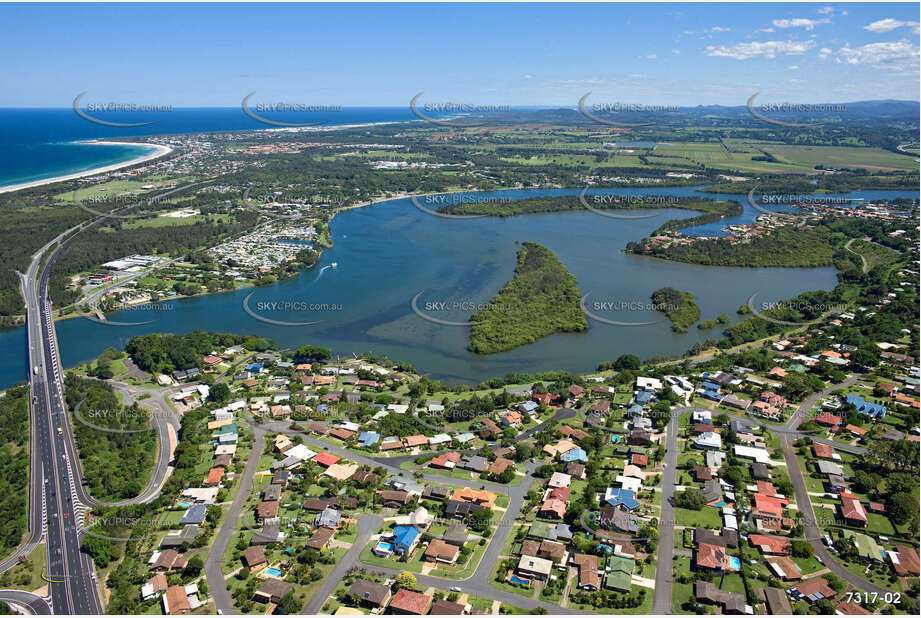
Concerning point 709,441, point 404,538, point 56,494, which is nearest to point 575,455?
point 709,441

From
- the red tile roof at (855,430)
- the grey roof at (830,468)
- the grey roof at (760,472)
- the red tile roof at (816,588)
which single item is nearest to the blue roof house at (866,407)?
the red tile roof at (855,430)

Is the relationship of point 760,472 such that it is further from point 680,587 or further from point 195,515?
point 195,515

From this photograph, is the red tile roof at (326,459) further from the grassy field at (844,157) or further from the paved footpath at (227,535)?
the grassy field at (844,157)

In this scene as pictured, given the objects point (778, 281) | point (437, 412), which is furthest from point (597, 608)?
point (778, 281)

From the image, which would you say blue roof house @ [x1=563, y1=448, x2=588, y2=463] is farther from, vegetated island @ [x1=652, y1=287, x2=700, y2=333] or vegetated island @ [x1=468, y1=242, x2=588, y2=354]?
vegetated island @ [x1=652, y1=287, x2=700, y2=333]

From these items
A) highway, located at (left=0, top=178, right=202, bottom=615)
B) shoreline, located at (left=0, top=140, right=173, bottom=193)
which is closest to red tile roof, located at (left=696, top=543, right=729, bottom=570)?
highway, located at (left=0, top=178, right=202, bottom=615)

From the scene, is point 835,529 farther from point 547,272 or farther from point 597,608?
point 547,272
